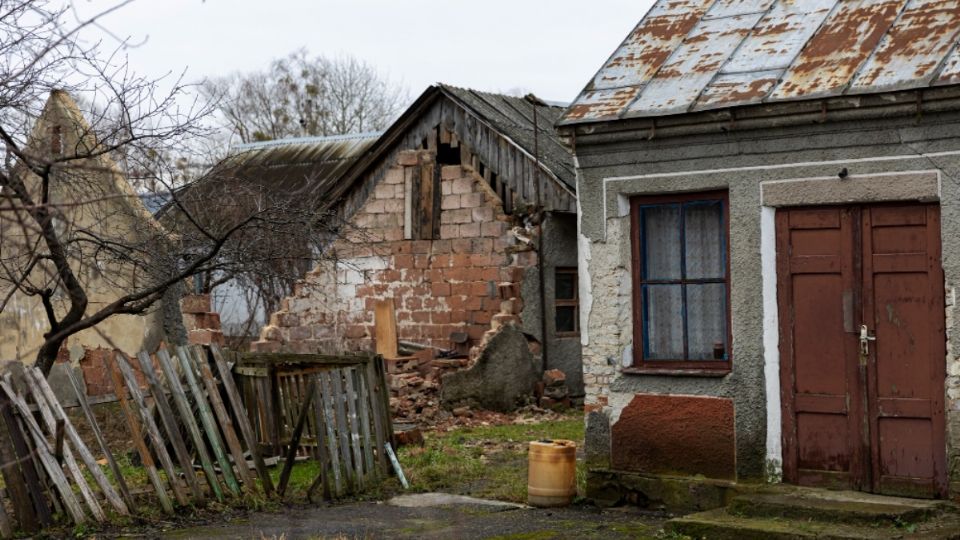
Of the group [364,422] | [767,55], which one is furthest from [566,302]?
[767,55]

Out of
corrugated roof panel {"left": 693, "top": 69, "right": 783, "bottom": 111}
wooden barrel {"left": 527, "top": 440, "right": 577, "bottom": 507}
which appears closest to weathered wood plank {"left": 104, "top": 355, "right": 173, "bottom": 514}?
wooden barrel {"left": 527, "top": 440, "right": 577, "bottom": 507}

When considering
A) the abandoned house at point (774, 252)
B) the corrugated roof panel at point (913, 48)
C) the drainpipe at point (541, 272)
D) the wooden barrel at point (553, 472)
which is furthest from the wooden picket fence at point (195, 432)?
the drainpipe at point (541, 272)

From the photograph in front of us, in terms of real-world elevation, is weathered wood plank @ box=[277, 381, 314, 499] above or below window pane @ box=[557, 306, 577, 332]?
below

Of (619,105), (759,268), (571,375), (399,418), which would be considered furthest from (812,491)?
(571,375)

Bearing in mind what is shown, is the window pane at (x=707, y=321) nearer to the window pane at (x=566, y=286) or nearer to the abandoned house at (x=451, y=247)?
the abandoned house at (x=451, y=247)

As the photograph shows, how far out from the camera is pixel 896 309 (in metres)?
8.84

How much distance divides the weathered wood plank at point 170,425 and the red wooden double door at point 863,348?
441cm

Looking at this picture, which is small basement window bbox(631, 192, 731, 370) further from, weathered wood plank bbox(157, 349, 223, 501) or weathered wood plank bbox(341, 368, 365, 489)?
weathered wood plank bbox(157, 349, 223, 501)

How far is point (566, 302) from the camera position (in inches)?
730

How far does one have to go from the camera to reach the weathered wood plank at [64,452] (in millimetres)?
9211

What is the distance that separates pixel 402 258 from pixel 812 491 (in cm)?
1021

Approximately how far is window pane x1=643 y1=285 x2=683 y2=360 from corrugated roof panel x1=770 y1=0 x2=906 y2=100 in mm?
1766

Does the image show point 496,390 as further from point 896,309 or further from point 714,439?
point 896,309

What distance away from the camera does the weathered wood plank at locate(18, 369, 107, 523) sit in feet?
30.2
